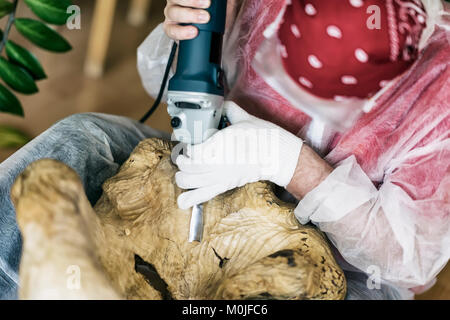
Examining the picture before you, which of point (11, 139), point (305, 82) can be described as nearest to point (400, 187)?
point (305, 82)

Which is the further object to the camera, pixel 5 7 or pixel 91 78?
pixel 91 78

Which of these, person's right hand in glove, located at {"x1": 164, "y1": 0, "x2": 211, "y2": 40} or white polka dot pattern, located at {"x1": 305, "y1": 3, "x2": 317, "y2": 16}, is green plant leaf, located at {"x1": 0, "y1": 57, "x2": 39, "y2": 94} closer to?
person's right hand in glove, located at {"x1": 164, "y1": 0, "x2": 211, "y2": 40}

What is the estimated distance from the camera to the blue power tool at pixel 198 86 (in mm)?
631

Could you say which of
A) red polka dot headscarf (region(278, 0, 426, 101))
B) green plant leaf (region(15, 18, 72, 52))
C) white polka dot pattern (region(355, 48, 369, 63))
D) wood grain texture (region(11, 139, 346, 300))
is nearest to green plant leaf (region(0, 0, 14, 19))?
green plant leaf (region(15, 18, 72, 52))

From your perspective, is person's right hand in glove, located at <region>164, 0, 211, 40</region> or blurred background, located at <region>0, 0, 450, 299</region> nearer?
person's right hand in glove, located at <region>164, 0, 211, 40</region>

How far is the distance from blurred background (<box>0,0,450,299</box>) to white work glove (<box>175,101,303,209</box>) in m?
0.98

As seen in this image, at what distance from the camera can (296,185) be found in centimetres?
69

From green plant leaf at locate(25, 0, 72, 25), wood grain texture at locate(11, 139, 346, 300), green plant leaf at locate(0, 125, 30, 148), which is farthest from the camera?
green plant leaf at locate(0, 125, 30, 148)

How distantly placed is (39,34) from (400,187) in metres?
0.69

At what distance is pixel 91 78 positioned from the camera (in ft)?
5.67

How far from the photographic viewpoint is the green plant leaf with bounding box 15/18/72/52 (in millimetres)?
817

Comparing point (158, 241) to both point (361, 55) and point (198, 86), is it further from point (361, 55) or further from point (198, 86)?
point (361, 55)

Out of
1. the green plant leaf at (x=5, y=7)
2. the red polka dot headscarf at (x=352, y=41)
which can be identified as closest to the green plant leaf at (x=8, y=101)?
the green plant leaf at (x=5, y=7)
